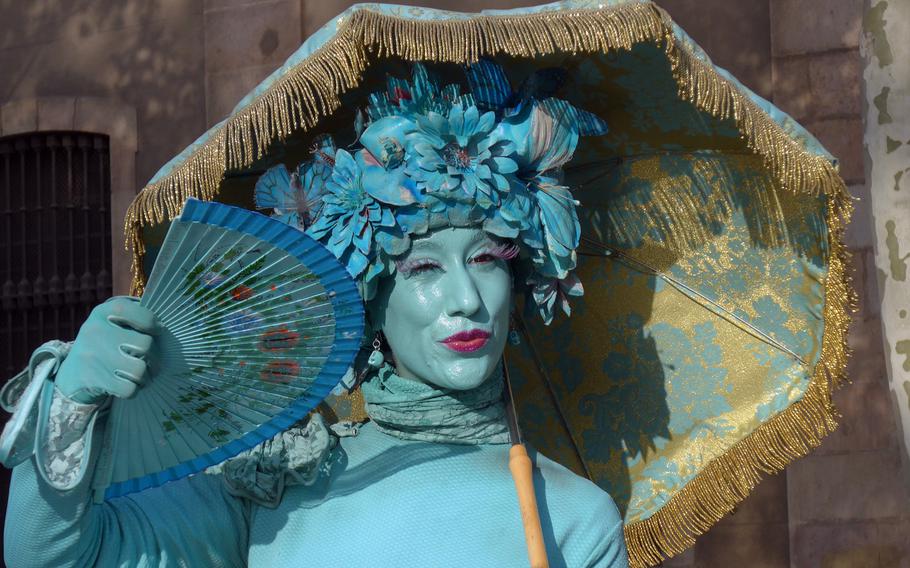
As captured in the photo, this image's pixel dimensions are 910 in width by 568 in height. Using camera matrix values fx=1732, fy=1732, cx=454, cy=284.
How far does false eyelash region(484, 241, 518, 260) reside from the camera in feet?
10.5

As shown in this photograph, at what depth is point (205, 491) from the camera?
10.3ft

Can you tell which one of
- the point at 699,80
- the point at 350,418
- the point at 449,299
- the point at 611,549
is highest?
the point at 699,80

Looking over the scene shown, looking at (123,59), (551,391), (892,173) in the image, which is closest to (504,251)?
(551,391)

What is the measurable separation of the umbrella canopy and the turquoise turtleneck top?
15.0 inches

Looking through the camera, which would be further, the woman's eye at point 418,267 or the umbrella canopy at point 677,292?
the umbrella canopy at point 677,292

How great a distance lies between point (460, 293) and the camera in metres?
3.12

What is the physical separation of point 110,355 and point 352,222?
2.17ft

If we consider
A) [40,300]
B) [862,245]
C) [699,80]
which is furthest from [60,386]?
[40,300]

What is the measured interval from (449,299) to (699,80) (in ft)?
2.11

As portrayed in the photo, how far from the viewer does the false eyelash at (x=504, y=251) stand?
319cm

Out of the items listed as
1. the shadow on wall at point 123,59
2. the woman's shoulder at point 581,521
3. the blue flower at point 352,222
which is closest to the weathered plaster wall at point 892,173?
the woman's shoulder at point 581,521

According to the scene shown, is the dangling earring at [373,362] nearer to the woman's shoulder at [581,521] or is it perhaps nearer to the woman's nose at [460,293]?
the woman's nose at [460,293]

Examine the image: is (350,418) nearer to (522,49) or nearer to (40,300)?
(522,49)

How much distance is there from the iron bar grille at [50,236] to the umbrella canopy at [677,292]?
302cm
